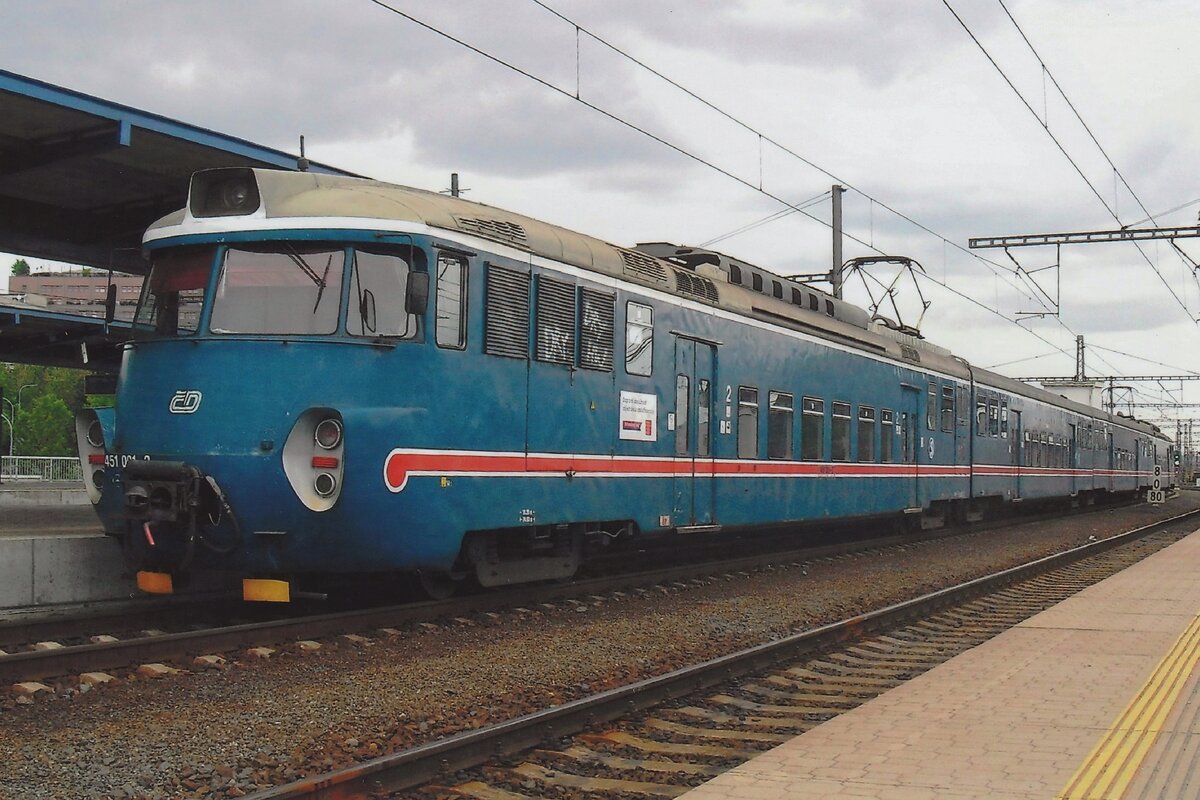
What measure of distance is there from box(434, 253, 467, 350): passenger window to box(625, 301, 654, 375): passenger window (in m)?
2.96

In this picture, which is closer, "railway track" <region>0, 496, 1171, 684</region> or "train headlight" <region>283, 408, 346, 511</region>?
"railway track" <region>0, 496, 1171, 684</region>

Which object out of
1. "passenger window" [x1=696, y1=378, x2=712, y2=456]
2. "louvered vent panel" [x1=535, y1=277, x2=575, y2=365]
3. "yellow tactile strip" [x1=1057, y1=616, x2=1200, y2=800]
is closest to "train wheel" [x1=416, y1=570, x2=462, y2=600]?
"louvered vent panel" [x1=535, y1=277, x2=575, y2=365]

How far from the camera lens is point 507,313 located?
435 inches

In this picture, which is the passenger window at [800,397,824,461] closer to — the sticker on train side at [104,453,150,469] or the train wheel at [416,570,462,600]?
the train wheel at [416,570,462,600]

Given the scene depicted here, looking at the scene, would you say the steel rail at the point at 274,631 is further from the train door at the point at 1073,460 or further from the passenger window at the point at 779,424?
the train door at the point at 1073,460

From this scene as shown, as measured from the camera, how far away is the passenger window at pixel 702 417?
1452 centimetres

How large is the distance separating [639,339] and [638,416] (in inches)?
32.9

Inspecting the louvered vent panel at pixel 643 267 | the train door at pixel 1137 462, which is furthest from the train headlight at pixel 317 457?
the train door at pixel 1137 462

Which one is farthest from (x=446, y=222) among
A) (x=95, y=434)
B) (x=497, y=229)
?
(x=95, y=434)

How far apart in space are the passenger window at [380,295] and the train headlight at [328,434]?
0.80 m

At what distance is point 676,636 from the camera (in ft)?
34.4

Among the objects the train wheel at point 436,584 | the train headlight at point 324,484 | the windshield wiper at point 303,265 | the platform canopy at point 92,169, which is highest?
the platform canopy at point 92,169

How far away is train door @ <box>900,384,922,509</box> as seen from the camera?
21.8 m

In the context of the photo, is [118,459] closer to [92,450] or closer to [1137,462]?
[92,450]
